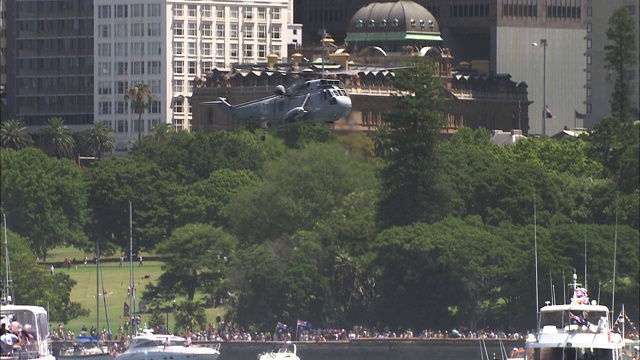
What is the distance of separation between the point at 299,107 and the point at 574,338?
61.5ft

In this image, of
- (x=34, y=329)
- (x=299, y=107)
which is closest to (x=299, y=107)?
(x=299, y=107)

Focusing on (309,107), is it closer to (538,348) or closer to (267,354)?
(538,348)

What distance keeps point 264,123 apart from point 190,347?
47.7 meters

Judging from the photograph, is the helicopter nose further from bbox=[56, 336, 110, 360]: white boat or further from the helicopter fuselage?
bbox=[56, 336, 110, 360]: white boat

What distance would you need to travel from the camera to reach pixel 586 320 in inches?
5320

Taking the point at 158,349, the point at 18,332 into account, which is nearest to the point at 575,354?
the point at 18,332

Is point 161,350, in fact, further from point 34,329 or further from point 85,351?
point 34,329

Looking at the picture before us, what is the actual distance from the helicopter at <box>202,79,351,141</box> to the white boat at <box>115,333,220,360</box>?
40.8 m

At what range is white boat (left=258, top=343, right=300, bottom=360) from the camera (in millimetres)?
189750

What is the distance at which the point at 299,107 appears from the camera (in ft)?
472

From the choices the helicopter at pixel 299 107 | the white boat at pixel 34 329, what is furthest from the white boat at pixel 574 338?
the white boat at pixel 34 329

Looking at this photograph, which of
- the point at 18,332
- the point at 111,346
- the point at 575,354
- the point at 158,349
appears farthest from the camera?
the point at 111,346

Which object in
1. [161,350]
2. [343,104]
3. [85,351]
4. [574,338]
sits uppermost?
[343,104]

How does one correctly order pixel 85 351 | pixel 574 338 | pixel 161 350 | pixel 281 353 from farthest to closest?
pixel 281 353, pixel 85 351, pixel 161 350, pixel 574 338
